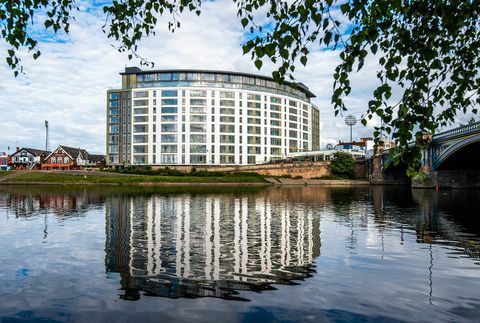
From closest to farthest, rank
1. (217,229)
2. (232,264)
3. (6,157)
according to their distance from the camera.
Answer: (232,264) < (217,229) < (6,157)

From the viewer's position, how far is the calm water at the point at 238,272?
358 inches

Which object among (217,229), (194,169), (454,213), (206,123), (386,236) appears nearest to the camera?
(386,236)

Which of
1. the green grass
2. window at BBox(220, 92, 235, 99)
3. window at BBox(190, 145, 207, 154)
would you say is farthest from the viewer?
window at BBox(220, 92, 235, 99)

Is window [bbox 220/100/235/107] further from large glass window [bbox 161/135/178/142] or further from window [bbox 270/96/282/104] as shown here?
large glass window [bbox 161/135/178/142]

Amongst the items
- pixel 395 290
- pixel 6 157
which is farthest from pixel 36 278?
pixel 6 157

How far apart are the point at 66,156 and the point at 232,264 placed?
146 metres

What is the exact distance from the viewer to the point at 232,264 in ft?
45.6

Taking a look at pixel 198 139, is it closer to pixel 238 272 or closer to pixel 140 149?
pixel 140 149

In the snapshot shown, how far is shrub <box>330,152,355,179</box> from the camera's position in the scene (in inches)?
4599

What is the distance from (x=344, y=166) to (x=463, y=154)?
5017 centimetres

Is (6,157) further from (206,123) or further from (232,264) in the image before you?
(232,264)

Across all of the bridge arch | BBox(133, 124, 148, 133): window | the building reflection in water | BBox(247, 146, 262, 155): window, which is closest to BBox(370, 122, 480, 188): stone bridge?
the bridge arch

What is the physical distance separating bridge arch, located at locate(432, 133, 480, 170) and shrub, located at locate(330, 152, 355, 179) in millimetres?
42033

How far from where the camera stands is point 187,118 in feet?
447
